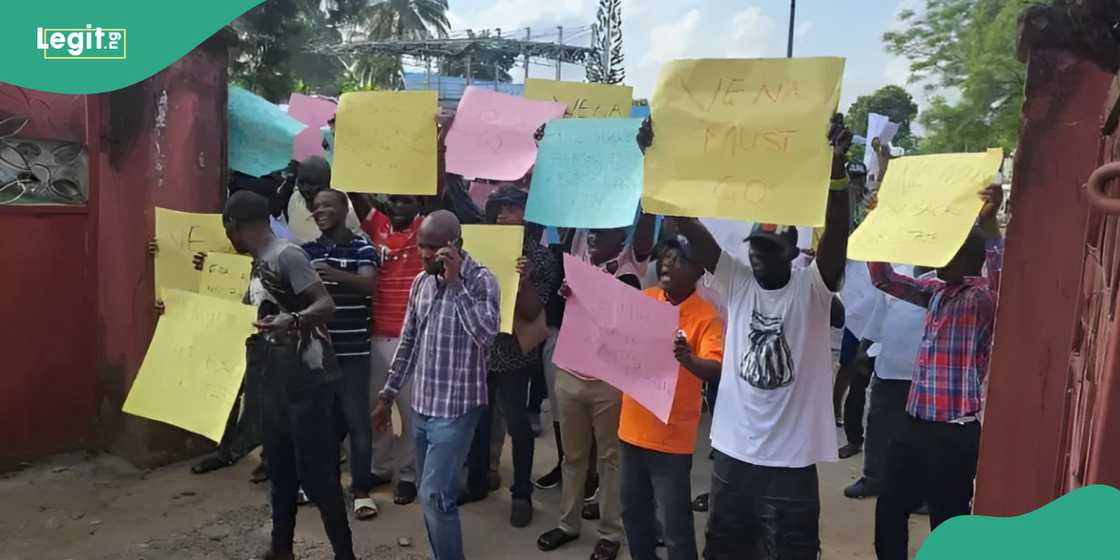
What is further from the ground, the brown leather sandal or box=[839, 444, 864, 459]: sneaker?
box=[839, 444, 864, 459]: sneaker

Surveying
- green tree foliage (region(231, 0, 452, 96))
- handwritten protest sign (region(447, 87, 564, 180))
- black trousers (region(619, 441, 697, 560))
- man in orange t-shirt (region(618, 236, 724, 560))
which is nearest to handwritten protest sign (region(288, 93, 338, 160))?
handwritten protest sign (region(447, 87, 564, 180))

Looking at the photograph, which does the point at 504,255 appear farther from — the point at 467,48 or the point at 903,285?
the point at 467,48

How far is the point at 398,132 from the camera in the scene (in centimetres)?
421

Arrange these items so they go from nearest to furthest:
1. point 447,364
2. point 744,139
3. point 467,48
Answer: point 744,139 < point 447,364 < point 467,48

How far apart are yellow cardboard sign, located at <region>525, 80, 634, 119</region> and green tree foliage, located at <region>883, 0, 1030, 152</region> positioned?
14.7 metres

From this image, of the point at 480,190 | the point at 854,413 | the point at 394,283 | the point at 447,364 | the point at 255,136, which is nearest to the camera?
the point at 447,364

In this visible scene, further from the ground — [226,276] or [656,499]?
[226,276]

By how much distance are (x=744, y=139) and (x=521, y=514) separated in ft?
8.48

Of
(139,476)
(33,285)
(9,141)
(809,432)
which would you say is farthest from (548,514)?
(9,141)

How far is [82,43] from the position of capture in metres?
3.61

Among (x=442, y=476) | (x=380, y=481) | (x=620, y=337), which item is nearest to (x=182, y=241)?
(x=380, y=481)

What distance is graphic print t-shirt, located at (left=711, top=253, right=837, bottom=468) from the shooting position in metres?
2.84

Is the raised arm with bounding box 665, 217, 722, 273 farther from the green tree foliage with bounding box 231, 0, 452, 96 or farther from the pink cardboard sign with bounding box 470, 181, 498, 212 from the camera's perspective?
the green tree foliage with bounding box 231, 0, 452, 96

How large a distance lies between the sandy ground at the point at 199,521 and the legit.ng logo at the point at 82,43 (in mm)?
2415
